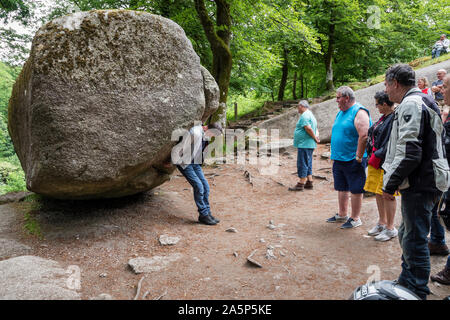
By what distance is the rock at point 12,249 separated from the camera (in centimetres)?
372

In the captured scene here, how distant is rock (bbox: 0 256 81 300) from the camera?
2.75 m

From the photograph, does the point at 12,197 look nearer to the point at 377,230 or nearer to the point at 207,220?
the point at 207,220

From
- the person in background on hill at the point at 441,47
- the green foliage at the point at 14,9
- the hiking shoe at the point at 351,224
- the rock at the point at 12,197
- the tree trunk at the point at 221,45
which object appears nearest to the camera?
the hiking shoe at the point at 351,224

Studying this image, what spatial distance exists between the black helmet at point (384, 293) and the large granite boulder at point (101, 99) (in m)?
3.35

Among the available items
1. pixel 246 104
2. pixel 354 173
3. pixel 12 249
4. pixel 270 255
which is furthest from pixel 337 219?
pixel 246 104

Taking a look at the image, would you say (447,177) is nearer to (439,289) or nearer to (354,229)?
(439,289)

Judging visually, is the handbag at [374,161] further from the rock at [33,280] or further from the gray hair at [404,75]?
the rock at [33,280]

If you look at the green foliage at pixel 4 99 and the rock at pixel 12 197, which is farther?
the green foliage at pixel 4 99

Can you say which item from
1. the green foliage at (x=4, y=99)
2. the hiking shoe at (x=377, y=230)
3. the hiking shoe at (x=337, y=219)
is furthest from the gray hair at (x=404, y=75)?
the green foliage at (x=4, y=99)

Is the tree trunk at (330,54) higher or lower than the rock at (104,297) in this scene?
higher

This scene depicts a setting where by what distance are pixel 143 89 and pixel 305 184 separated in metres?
5.03

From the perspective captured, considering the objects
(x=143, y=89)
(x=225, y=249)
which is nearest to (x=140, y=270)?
(x=225, y=249)

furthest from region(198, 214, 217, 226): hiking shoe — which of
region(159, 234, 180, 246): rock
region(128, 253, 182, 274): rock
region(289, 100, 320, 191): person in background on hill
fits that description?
region(289, 100, 320, 191): person in background on hill
